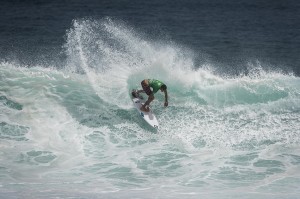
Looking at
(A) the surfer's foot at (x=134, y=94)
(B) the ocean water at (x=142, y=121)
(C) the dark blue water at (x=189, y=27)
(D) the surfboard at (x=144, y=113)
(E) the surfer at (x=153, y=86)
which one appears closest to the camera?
(B) the ocean water at (x=142, y=121)

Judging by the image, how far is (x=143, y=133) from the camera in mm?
17062

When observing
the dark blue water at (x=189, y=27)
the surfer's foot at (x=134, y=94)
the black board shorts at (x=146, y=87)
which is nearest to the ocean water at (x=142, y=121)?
the dark blue water at (x=189, y=27)

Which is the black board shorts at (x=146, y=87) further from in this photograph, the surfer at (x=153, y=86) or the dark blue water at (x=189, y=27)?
the dark blue water at (x=189, y=27)

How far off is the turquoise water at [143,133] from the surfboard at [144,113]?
30 centimetres

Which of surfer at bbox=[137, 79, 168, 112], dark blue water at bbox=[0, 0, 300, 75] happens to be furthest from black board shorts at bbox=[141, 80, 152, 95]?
dark blue water at bbox=[0, 0, 300, 75]

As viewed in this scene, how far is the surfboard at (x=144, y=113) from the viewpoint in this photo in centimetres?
1712

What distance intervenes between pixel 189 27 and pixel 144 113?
19.2 metres

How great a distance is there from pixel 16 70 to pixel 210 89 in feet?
32.8

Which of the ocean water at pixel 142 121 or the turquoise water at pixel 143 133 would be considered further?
the ocean water at pixel 142 121

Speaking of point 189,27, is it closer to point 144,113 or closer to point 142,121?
point 144,113

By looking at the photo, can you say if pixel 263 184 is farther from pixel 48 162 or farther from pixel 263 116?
pixel 48 162

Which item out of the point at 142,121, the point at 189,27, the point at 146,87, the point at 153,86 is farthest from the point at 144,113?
the point at 189,27

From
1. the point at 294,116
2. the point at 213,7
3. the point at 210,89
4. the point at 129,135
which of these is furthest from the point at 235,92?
the point at 213,7

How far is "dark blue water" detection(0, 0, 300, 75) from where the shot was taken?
2717cm
